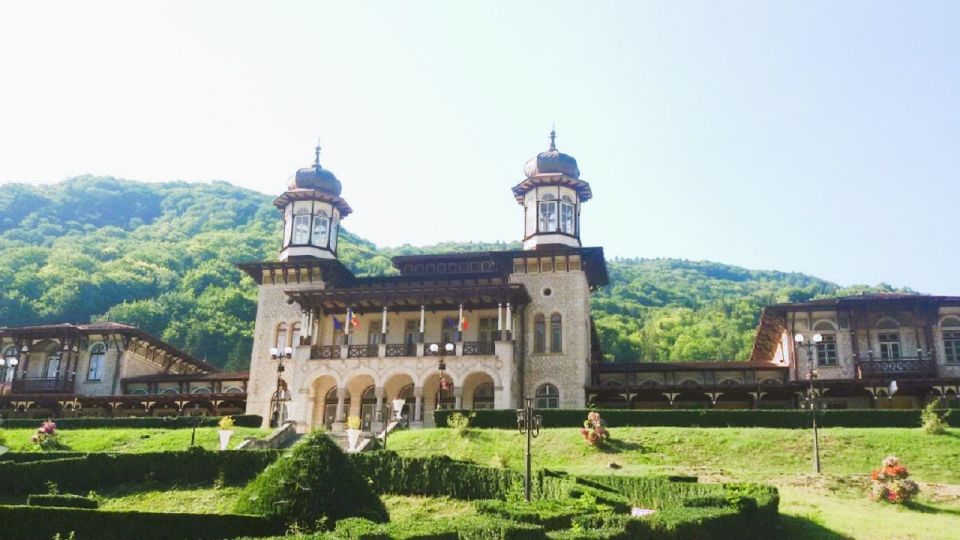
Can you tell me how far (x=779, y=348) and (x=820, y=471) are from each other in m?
19.6

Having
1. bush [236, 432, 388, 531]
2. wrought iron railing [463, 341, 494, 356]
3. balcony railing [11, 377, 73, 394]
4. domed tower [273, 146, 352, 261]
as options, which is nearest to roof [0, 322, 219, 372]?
balcony railing [11, 377, 73, 394]

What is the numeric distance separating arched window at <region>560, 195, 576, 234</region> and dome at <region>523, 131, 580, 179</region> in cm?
136

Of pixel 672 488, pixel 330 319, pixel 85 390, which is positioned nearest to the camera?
pixel 672 488

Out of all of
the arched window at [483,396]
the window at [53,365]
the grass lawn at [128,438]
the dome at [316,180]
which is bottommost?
the grass lawn at [128,438]

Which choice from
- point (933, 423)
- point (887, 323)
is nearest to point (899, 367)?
point (887, 323)

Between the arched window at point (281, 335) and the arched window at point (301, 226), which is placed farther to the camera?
the arched window at point (301, 226)

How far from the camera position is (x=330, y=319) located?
42969 millimetres

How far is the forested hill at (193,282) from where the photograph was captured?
70438 mm

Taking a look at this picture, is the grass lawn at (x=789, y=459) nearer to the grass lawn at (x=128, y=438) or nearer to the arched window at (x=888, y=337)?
the grass lawn at (x=128, y=438)

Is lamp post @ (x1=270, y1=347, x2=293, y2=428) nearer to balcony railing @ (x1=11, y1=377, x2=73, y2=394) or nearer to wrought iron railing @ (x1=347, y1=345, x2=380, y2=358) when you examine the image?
wrought iron railing @ (x1=347, y1=345, x2=380, y2=358)

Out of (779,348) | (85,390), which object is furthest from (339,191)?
(779,348)

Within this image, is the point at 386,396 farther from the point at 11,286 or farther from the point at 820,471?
the point at 11,286

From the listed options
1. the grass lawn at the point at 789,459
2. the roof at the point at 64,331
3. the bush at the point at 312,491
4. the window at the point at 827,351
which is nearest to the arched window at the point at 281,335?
the roof at the point at 64,331

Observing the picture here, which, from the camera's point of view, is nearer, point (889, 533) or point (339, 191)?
point (889, 533)
